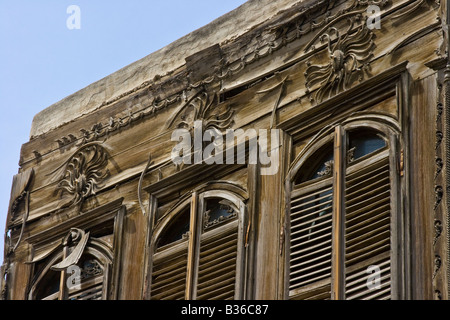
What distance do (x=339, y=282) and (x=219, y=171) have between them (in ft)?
7.78

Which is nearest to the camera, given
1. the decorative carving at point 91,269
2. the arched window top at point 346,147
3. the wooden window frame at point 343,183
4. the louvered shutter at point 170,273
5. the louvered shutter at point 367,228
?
the wooden window frame at point 343,183

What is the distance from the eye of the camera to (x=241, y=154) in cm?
1468

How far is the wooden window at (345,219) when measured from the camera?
1276 cm

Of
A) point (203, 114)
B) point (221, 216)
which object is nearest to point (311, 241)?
point (221, 216)

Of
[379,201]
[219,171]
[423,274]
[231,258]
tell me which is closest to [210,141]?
[219,171]

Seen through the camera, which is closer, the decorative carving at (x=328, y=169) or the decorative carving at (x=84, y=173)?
the decorative carving at (x=328, y=169)

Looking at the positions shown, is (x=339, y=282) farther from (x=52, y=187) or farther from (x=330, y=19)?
(x=52, y=187)

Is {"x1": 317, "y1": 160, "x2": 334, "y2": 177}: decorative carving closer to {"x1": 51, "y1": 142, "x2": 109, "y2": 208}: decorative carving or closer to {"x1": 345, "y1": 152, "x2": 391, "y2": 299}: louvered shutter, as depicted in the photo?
{"x1": 345, "y1": 152, "x2": 391, "y2": 299}: louvered shutter

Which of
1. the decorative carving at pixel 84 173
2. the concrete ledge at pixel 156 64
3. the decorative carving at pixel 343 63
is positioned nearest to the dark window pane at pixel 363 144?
the decorative carving at pixel 343 63

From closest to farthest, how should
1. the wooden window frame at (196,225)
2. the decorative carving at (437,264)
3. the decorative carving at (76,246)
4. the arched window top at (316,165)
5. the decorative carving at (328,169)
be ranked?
the decorative carving at (437,264)
the decorative carving at (328,169)
the arched window top at (316,165)
the wooden window frame at (196,225)
the decorative carving at (76,246)

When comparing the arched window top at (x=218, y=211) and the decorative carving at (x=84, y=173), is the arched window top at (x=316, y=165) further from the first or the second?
the decorative carving at (x=84, y=173)

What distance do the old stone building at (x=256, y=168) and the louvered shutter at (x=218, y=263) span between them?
16 mm

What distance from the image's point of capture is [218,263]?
1428 centimetres

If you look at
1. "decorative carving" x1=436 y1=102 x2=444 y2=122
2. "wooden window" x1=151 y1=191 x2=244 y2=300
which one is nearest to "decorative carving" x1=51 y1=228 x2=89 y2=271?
"wooden window" x1=151 y1=191 x2=244 y2=300
